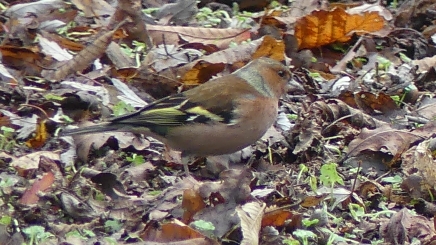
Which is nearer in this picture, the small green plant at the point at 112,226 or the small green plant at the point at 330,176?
the small green plant at the point at 112,226

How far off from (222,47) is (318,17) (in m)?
0.79

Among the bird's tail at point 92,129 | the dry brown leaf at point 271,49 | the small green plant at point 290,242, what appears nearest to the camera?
the small green plant at point 290,242

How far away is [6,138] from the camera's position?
221 inches

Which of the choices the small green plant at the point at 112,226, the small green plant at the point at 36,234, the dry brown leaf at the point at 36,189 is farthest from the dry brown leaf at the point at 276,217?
the dry brown leaf at the point at 36,189

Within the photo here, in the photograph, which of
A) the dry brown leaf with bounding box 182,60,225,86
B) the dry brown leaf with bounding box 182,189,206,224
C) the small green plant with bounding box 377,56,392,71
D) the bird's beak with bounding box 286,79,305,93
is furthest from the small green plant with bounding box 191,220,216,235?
the small green plant with bounding box 377,56,392,71

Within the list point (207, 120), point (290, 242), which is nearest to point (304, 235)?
point (290, 242)

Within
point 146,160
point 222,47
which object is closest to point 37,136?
point 146,160

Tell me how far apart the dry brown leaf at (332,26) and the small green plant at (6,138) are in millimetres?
2621

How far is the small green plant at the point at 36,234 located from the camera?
13.7 ft

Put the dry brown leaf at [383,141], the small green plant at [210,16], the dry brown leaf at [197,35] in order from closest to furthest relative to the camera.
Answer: the dry brown leaf at [383,141] < the dry brown leaf at [197,35] < the small green plant at [210,16]

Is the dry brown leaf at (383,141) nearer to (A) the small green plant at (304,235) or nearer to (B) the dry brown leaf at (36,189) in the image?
(A) the small green plant at (304,235)

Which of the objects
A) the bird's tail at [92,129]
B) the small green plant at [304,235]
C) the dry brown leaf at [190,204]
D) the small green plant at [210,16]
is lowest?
the small green plant at [210,16]

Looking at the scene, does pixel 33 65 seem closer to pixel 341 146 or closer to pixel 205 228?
pixel 341 146

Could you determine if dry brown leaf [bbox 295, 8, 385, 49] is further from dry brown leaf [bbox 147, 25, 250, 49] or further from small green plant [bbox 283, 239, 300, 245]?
small green plant [bbox 283, 239, 300, 245]
